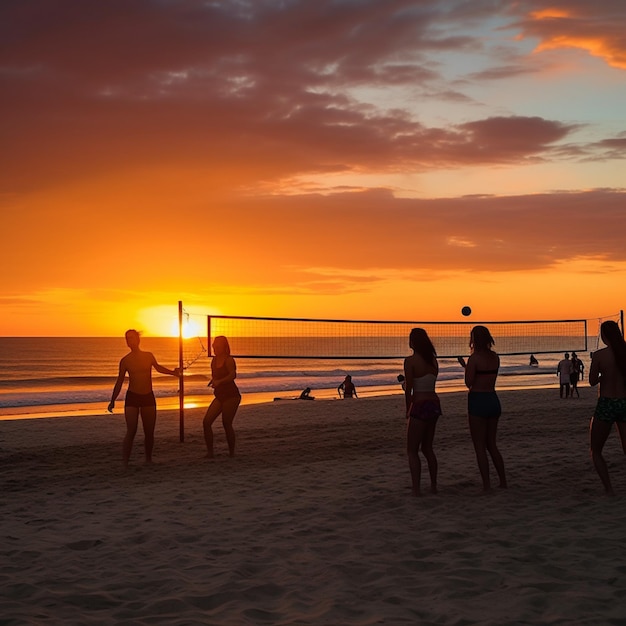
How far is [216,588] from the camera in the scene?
5.23 m

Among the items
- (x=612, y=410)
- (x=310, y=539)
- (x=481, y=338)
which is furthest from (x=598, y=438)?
(x=310, y=539)

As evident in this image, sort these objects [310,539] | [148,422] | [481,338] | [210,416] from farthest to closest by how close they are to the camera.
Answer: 1. [210,416]
2. [148,422]
3. [481,338]
4. [310,539]

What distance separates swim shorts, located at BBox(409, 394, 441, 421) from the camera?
25.9 feet

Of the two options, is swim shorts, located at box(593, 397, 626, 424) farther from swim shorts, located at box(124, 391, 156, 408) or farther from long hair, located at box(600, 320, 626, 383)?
swim shorts, located at box(124, 391, 156, 408)

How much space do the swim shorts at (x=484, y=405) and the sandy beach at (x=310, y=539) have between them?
0.86m

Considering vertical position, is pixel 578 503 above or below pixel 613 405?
below

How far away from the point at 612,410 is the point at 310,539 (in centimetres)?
323

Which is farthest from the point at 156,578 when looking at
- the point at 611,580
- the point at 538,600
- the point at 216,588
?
the point at 611,580

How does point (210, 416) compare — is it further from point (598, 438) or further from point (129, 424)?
point (598, 438)

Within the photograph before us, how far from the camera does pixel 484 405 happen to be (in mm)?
7914

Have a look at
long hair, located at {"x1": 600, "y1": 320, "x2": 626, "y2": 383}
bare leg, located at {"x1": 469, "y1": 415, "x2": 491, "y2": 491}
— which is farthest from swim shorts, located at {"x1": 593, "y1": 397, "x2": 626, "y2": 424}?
bare leg, located at {"x1": 469, "y1": 415, "x2": 491, "y2": 491}

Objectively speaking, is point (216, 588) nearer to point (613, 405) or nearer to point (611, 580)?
point (611, 580)

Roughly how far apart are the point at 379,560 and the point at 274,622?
142cm

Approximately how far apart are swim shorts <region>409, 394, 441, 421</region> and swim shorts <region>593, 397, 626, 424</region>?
1564mm
